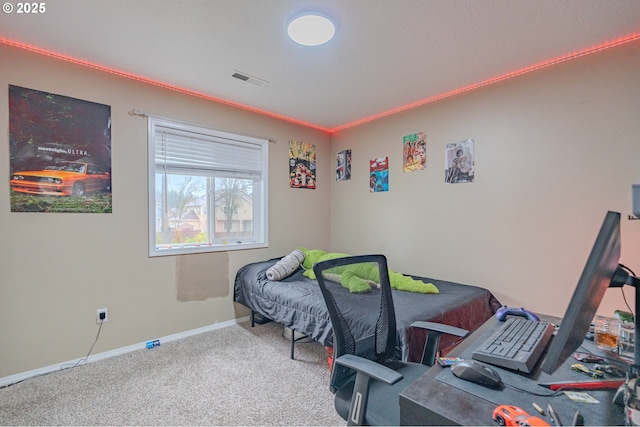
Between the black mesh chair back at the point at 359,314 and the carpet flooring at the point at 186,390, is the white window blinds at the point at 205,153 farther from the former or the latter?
the black mesh chair back at the point at 359,314

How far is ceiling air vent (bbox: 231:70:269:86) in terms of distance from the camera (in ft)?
8.39

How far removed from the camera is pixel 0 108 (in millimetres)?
2133

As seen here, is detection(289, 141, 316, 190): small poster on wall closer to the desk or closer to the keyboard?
the keyboard

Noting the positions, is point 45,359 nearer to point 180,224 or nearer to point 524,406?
point 180,224

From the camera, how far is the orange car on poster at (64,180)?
7.28 feet

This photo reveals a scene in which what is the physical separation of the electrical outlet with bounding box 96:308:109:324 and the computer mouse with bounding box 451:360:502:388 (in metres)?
2.87

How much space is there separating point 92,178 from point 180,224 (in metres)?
0.87

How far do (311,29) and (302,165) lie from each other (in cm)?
213

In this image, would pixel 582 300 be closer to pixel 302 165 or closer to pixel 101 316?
pixel 101 316

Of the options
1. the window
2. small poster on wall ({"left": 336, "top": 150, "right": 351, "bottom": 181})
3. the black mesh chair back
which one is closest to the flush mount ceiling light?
the black mesh chair back

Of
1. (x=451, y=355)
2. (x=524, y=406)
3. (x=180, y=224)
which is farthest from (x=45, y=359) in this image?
(x=524, y=406)

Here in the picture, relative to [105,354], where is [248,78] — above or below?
above

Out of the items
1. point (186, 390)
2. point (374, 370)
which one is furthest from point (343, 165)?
point (374, 370)

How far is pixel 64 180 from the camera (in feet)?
7.75
